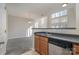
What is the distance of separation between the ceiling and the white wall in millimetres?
62

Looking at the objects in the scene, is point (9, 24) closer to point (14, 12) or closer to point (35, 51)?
point (14, 12)

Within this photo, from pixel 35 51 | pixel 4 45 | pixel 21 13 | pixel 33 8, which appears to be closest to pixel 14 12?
pixel 21 13

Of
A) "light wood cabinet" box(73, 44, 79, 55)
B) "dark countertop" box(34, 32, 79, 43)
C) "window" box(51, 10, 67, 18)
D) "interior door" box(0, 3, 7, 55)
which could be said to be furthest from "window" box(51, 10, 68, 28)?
"interior door" box(0, 3, 7, 55)

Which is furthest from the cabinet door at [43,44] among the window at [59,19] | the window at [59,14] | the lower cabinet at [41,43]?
the window at [59,14]

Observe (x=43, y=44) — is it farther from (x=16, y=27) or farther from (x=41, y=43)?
(x=16, y=27)

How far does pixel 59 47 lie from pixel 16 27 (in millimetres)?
597

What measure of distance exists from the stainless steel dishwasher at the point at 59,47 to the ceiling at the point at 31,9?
37 centimetres

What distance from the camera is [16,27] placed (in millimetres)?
1461

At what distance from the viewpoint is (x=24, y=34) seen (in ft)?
4.91

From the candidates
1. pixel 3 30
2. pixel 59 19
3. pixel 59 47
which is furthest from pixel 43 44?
pixel 3 30

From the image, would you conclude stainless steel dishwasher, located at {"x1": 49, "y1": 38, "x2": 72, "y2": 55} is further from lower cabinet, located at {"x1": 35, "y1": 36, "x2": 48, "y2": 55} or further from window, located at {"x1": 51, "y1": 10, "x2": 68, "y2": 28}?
window, located at {"x1": 51, "y1": 10, "x2": 68, "y2": 28}

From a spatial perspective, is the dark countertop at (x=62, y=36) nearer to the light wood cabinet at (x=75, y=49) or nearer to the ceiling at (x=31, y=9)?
the light wood cabinet at (x=75, y=49)

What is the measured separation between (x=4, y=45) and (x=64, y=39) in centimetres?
75

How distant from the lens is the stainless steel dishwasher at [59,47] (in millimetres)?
1346
